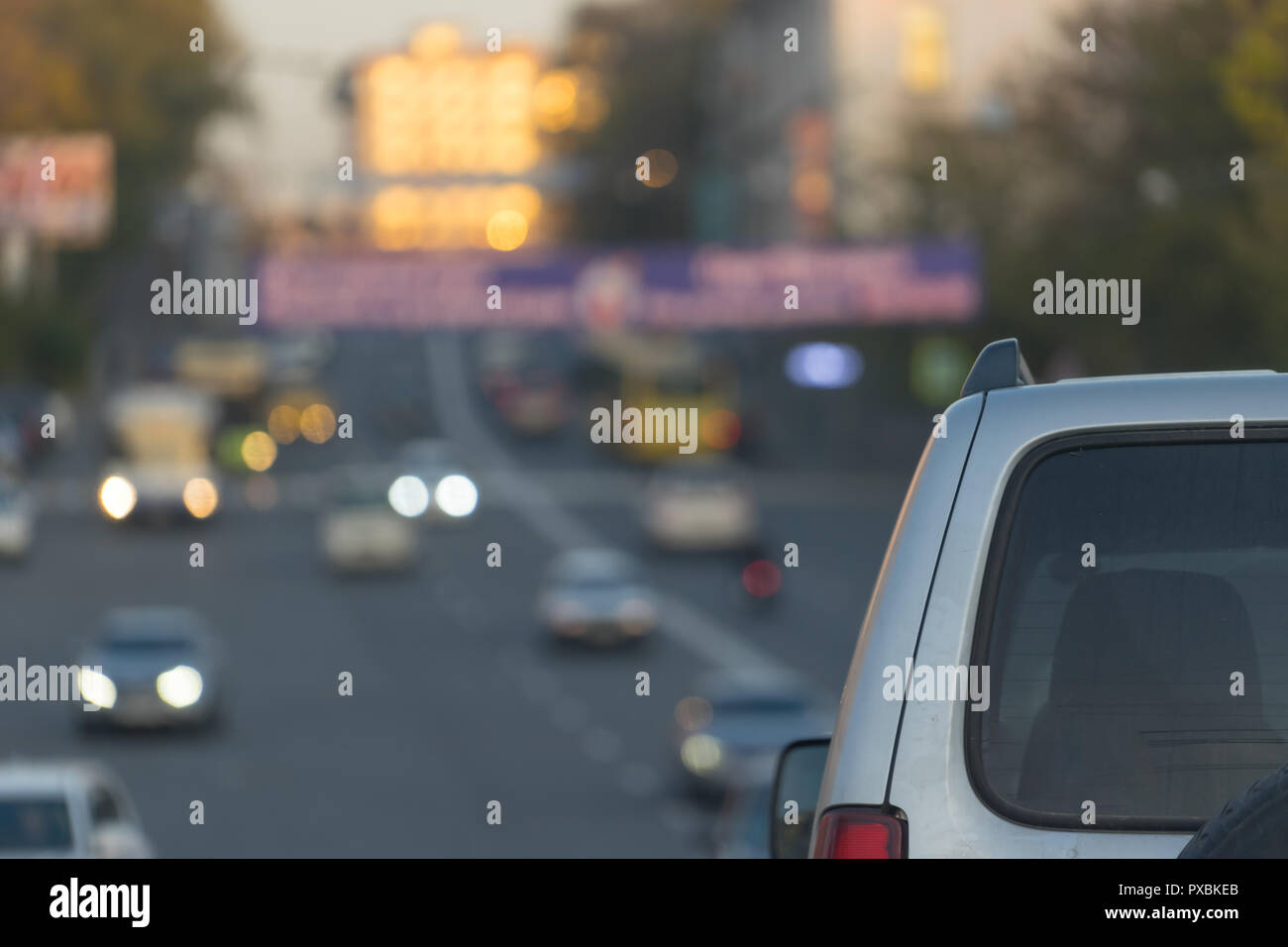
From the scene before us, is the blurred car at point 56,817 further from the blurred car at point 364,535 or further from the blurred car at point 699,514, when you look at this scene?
the blurred car at point 699,514

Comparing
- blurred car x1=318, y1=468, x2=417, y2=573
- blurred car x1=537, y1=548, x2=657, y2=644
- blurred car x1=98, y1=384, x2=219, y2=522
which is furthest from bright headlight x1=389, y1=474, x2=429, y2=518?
blurred car x1=537, y1=548, x2=657, y2=644

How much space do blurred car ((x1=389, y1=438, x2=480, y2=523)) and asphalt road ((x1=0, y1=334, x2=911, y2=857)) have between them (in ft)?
2.22

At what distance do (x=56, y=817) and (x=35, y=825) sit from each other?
132 mm

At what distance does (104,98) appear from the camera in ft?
281

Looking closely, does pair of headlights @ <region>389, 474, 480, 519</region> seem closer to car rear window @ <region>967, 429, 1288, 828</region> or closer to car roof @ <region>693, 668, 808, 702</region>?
car roof @ <region>693, 668, 808, 702</region>

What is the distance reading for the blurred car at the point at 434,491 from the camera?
5534 cm

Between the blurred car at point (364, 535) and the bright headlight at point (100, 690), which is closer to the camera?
the bright headlight at point (100, 690)

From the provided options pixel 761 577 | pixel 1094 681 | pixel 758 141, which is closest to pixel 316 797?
pixel 761 577

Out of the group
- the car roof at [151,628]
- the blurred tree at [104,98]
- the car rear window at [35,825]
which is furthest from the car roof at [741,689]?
the blurred tree at [104,98]

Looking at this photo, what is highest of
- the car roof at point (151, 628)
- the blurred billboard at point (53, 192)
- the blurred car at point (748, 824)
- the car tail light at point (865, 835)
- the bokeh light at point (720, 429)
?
the blurred billboard at point (53, 192)

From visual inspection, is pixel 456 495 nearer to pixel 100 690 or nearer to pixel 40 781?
pixel 100 690

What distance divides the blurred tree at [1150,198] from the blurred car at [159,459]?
1909 cm

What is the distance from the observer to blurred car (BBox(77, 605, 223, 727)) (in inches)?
1221

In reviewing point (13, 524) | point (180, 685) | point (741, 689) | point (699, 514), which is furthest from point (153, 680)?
point (699, 514)
